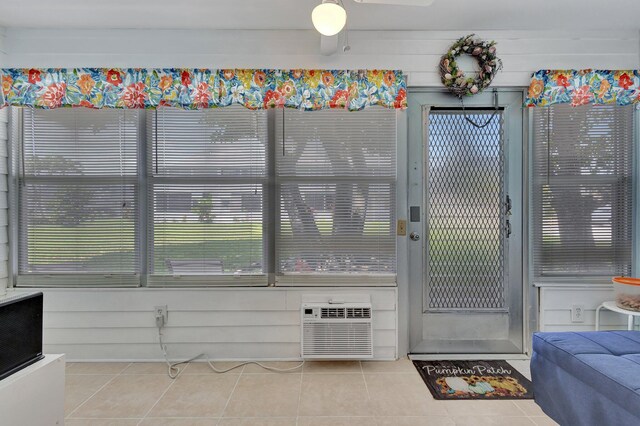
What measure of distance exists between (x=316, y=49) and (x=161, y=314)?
2.46m

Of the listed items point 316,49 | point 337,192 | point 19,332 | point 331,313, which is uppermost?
point 316,49

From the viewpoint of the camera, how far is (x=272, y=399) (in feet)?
6.72

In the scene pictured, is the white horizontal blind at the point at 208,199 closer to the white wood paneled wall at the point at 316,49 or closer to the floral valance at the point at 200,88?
the floral valance at the point at 200,88

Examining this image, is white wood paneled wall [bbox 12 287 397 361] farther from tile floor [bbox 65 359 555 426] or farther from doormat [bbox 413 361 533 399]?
doormat [bbox 413 361 533 399]

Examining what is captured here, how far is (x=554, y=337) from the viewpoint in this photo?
170 centimetres

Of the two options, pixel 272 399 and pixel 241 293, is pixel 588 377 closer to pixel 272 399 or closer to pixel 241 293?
pixel 272 399

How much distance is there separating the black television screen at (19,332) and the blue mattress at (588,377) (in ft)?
7.93

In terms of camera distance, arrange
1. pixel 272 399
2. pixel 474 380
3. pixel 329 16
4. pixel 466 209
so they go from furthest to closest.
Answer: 1. pixel 466 209
2. pixel 474 380
3. pixel 272 399
4. pixel 329 16

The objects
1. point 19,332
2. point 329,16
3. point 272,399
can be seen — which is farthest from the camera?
point 272,399

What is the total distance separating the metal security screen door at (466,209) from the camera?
2619mm

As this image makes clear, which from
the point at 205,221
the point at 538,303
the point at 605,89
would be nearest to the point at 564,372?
the point at 538,303

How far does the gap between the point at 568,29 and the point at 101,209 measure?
4.03 metres

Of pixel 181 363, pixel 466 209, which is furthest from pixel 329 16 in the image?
pixel 181 363

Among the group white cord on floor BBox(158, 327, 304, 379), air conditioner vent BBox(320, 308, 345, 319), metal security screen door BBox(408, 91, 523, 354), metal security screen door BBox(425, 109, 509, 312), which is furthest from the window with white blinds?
white cord on floor BBox(158, 327, 304, 379)
